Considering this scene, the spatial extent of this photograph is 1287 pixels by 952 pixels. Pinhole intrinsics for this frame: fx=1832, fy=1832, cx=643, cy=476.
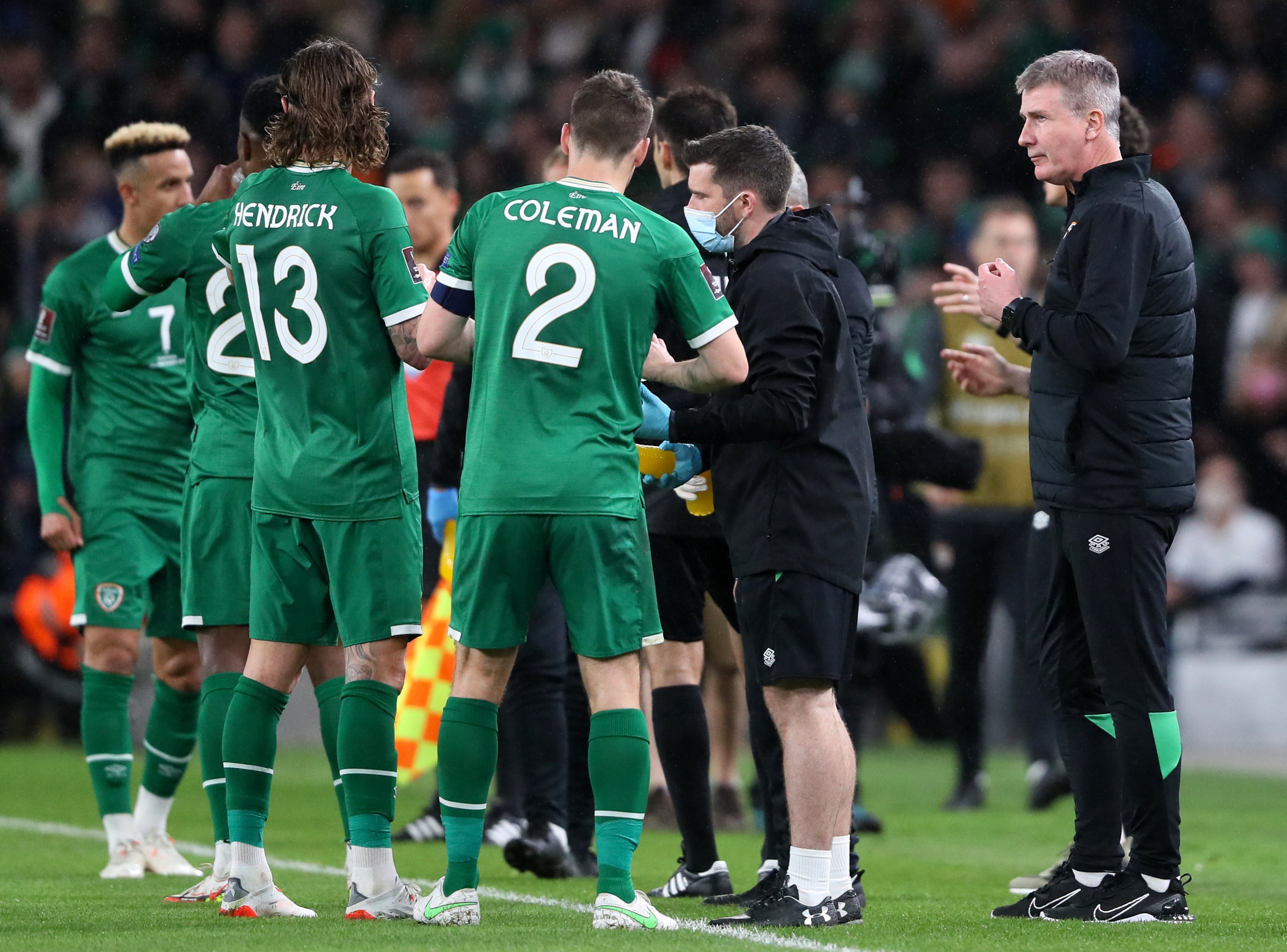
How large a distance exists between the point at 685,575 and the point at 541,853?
1.05 meters

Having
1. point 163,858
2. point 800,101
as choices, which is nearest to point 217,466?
point 163,858

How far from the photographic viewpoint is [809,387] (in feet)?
15.2

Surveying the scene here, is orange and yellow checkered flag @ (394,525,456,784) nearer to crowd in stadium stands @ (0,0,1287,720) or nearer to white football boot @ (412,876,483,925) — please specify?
white football boot @ (412,876,483,925)

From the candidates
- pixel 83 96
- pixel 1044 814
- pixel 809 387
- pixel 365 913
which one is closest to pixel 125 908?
pixel 365 913

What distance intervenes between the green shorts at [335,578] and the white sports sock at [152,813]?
1.55 metres

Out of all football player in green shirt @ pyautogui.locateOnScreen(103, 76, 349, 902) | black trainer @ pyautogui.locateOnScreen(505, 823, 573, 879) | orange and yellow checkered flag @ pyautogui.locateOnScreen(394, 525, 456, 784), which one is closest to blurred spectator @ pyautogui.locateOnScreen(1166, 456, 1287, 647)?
orange and yellow checkered flag @ pyautogui.locateOnScreen(394, 525, 456, 784)

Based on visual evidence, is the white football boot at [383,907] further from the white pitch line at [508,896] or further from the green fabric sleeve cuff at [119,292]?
the green fabric sleeve cuff at [119,292]

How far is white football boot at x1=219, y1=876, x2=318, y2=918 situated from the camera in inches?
186

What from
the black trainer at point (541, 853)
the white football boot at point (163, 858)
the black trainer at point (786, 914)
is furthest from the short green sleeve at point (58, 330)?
the black trainer at point (786, 914)

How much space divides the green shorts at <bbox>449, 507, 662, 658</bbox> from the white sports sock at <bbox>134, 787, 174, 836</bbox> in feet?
6.95

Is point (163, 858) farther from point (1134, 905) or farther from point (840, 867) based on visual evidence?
point (1134, 905)

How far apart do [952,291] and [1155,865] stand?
190 centimetres

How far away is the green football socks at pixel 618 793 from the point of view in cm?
440

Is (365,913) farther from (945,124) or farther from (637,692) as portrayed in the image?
(945,124)
